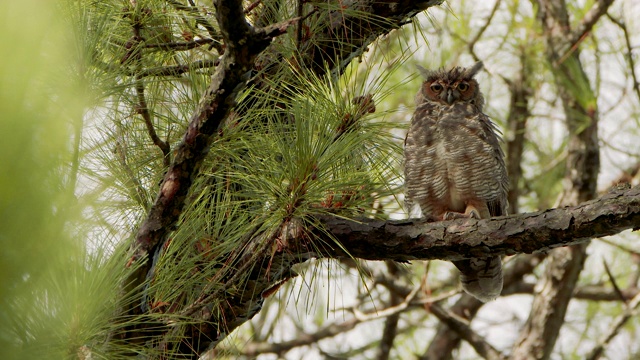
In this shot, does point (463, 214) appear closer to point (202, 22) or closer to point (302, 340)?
point (202, 22)

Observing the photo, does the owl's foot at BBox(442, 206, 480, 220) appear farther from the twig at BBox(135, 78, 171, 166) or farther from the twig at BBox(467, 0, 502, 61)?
the twig at BBox(467, 0, 502, 61)

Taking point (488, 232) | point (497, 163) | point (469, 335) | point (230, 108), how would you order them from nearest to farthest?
point (230, 108)
point (488, 232)
point (497, 163)
point (469, 335)

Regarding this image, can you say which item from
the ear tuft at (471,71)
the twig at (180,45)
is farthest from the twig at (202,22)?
the ear tuft at (471,71)

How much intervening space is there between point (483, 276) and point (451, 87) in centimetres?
79

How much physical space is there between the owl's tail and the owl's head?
2.24 feet

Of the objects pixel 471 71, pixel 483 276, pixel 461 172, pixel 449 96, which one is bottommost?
pixel 483 276

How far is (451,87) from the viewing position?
303 centimetres

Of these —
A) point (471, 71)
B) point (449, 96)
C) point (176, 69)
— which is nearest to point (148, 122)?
point (176, 69)

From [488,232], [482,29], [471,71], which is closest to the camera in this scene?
[488,232]

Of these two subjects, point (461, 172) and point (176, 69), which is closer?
point (176, 69)

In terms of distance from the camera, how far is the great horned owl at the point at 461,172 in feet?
8.84

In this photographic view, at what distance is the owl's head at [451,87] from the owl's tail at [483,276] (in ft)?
2.24

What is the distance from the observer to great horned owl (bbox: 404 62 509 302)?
8.84ft

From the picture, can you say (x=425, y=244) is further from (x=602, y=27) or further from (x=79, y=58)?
(x=602, y=27)
